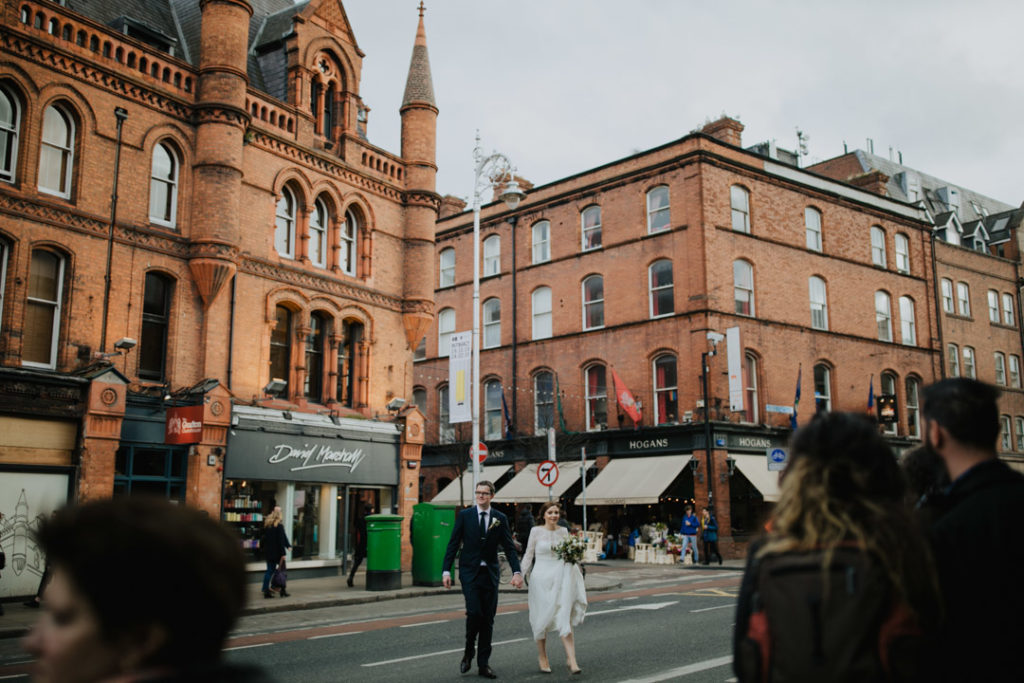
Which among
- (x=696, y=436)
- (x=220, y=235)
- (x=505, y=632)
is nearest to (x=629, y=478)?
(x=696, y=436)

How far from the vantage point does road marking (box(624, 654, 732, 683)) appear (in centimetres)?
844

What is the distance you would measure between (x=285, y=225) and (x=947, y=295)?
3356cm

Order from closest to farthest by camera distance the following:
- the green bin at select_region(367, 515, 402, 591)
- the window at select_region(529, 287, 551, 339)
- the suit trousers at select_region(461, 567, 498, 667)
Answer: the suit trousers at select_region(461, 567, 498, 667) → the green bin at select_region(367, 515, 402, 591) → the window at select_region(529, 287, 551, 339)

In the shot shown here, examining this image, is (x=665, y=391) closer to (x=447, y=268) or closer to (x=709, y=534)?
(x=709, y=534)

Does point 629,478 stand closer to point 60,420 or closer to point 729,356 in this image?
point 729,356

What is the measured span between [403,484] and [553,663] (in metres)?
15.5

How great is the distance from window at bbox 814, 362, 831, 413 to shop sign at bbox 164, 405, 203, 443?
24.6 meters

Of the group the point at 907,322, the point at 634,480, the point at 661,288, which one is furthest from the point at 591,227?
the point at 907,322

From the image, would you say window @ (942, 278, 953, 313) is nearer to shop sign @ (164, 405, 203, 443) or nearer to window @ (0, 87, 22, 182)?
shop sign @ (164, 405, 203, 443)

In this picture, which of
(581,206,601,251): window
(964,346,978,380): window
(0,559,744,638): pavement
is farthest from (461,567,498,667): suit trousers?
(964,346,978,380): window

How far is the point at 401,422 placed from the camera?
24.8 meters

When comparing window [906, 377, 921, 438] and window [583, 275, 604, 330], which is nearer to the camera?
window [583, 275, 604, 330]

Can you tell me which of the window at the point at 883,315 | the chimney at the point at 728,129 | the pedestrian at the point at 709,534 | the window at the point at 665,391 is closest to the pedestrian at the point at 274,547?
the pedestrian at the point at 709,534

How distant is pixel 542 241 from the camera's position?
38031mm
